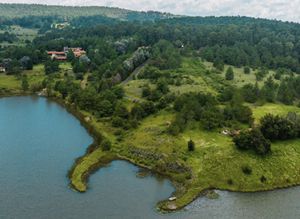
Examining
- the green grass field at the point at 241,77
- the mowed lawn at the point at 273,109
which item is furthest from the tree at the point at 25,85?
the mowed lawn at the point at 273,109

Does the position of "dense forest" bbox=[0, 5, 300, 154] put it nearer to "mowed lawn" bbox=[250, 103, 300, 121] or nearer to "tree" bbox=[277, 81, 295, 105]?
"tree" bbox=[277, 81, 295, 105]

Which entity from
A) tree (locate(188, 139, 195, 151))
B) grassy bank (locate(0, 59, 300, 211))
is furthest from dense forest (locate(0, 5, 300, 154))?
tree (locate(188, 139, 195, 151))

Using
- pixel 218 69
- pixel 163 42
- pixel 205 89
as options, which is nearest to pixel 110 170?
pixel 205 89

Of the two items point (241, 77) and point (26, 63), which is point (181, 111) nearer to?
point (241, 77)

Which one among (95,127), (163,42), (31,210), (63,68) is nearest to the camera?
(31,210)

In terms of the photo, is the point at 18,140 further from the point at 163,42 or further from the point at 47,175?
the point at 163,42
